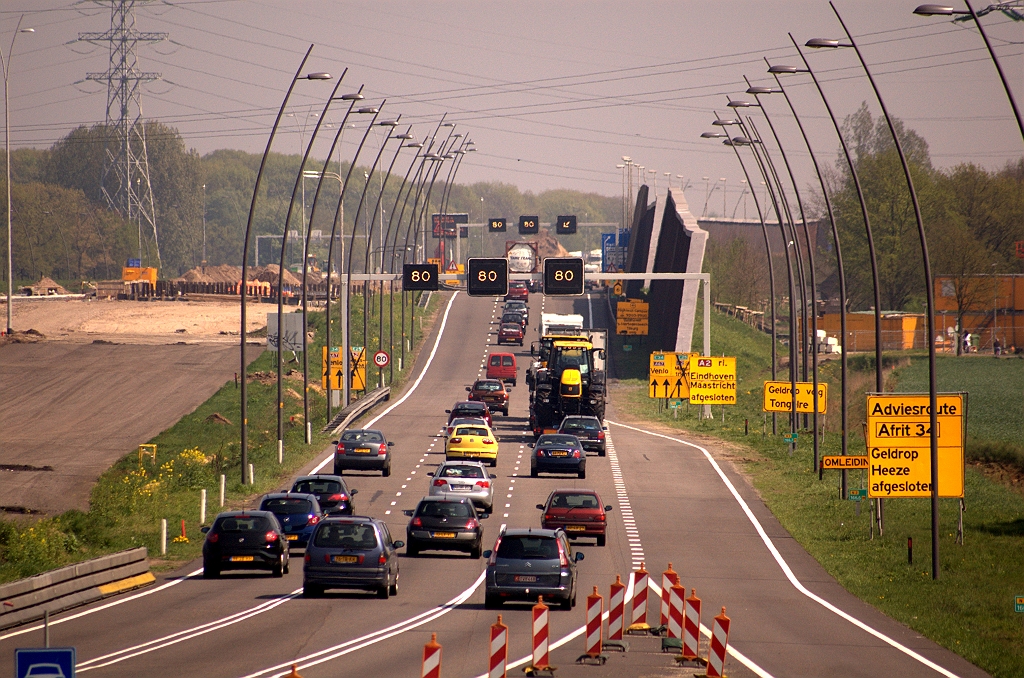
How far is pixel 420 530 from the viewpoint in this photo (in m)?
29.6

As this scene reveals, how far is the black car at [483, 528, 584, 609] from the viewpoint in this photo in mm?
22578

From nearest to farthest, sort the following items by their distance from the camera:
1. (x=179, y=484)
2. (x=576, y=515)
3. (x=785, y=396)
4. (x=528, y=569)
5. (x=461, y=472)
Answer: (x=528, y=569) < (x=576, y=515) < (x=461, y=472) < (x=179, y=484) < (x=785, y=396)

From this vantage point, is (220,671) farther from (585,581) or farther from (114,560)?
(585,581)

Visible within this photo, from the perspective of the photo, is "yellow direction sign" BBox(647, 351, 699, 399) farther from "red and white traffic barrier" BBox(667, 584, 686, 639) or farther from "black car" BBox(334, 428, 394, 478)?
"red and white traffic barrier" BBox(667, 584, 686, 639)

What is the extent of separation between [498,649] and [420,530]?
48.2ft

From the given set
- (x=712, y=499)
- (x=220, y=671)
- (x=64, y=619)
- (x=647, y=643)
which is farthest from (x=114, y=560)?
(x=712, y=499)

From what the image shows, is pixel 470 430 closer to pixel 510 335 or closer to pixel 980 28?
pixel 980 28

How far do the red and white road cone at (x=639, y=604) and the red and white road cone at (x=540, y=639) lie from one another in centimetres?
413

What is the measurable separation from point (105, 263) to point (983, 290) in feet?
394

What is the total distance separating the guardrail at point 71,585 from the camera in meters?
21.0

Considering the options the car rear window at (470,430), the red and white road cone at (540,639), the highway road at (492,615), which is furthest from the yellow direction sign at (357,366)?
the red and white road cone at (540,639)

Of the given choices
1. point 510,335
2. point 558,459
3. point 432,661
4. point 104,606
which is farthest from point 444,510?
point 510,335

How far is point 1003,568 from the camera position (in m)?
28.2

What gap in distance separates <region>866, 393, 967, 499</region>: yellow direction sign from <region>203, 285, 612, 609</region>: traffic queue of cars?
261 inches
